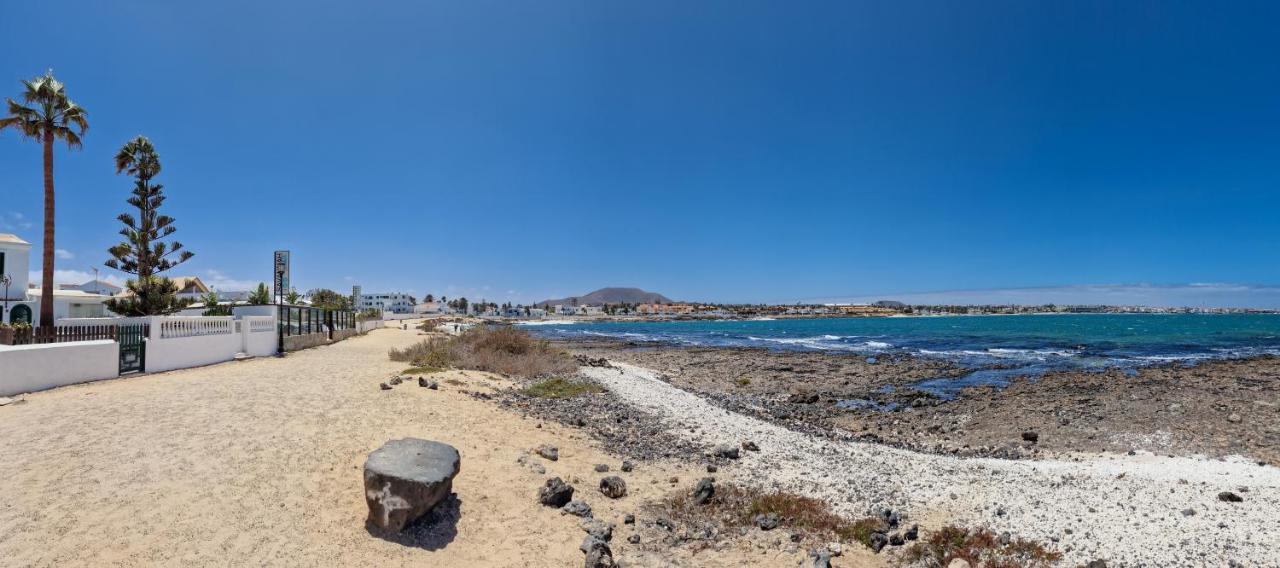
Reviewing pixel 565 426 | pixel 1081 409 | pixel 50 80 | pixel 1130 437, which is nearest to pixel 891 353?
pixel 1081 409

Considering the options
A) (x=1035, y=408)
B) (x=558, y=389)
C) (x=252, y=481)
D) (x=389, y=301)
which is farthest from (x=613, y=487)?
(x=389, y=301)

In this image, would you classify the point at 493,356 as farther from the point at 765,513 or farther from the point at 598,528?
the point at 765,513

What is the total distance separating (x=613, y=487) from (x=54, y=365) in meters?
14.3

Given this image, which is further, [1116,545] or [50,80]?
[50,80]

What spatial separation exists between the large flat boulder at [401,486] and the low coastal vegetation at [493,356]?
37.3 feet

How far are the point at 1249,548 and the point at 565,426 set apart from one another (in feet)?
36.7

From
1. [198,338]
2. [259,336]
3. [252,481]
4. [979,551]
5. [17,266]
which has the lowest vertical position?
[979,551]

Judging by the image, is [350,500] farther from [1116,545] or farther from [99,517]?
[1116,545]

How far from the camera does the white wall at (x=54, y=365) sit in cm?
1261

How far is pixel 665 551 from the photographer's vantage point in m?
7.61

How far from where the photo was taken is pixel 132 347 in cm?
1619

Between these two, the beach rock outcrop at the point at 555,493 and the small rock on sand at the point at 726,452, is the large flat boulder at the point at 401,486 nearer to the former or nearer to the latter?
the beach rock outcrop at the point at 555,493

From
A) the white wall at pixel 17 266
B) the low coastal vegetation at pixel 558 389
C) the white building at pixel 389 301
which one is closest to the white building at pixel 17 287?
the white wall at pixel 17 266

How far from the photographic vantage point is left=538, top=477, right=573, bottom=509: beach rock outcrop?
8734 mm
